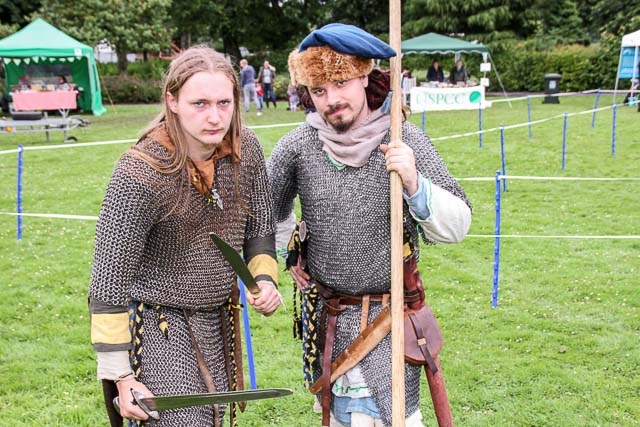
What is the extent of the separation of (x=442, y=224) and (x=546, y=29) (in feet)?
104

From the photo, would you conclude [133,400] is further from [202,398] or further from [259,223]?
[259,223]

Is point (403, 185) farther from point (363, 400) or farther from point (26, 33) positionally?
point (26, 33)

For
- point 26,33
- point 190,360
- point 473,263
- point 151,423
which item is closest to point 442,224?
A: point 190,360

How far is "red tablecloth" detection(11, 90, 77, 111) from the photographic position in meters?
15.7

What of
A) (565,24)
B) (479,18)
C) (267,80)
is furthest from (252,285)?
(565,24)

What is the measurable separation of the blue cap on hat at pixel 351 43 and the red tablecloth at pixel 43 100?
1481cm

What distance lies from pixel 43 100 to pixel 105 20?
23.2ft

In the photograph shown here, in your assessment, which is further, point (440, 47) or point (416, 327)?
point (440, 47)

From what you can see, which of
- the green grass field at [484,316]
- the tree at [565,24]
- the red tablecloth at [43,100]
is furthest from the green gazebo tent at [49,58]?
the tree at [565,24]

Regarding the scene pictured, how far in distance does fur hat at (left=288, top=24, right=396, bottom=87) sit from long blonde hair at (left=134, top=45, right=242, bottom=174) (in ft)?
0.85

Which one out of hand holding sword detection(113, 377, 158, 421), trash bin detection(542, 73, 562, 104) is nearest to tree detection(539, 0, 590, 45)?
trash bin detection(542, 73, 562, 104)

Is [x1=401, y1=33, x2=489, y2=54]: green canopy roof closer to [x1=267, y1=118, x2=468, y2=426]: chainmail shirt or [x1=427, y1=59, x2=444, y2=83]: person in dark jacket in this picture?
[x1=427, y1=59, x2=444, y2=83]: person in dark jacket

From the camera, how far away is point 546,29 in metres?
31.4

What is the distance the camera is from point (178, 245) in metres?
2.04
